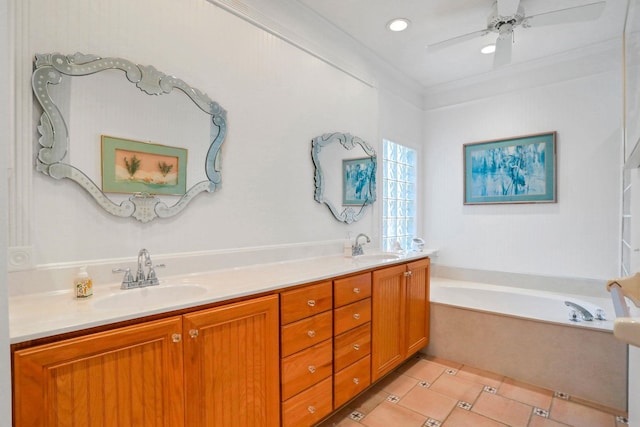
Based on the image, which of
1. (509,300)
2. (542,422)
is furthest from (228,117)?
(509,300)

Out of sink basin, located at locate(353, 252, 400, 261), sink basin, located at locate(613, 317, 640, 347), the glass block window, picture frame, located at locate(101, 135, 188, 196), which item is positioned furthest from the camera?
the glass block window

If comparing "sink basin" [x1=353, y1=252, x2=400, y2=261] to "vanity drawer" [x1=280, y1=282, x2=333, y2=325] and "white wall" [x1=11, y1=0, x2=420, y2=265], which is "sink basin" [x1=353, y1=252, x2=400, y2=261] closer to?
"white wall" [x1=11, y1=0, x2=420, y2=265]

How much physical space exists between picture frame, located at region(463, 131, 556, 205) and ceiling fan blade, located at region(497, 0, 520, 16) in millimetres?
1455

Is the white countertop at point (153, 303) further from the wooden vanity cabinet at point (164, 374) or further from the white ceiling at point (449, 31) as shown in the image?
the white ceiling at point (449, 31)

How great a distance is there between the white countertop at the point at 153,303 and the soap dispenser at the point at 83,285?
3 cm

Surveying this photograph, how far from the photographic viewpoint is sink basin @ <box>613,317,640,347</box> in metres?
0.62

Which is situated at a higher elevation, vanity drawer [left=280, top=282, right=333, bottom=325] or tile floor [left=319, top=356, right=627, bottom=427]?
vanity drawer [left=280, top=282, right=333, bottom=325]

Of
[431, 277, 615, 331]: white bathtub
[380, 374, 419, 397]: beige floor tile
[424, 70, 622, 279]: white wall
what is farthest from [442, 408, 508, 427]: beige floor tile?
[424, 70, 622, 279]: white wall

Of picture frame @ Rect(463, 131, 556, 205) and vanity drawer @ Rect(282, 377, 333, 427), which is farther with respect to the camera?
picture frame @ Rect(463, 131, 556, 205)

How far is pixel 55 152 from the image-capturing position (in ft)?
4.33

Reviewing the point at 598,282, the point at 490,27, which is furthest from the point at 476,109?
the point at 598,282

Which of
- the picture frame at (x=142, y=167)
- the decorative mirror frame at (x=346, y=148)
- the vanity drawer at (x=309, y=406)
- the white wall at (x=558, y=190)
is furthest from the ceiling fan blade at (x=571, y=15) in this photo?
the vanity drawer at (x=309, y=406)

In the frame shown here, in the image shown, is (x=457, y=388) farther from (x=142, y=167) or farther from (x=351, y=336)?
(x=142, y=167)

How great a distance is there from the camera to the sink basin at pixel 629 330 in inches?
24.6
